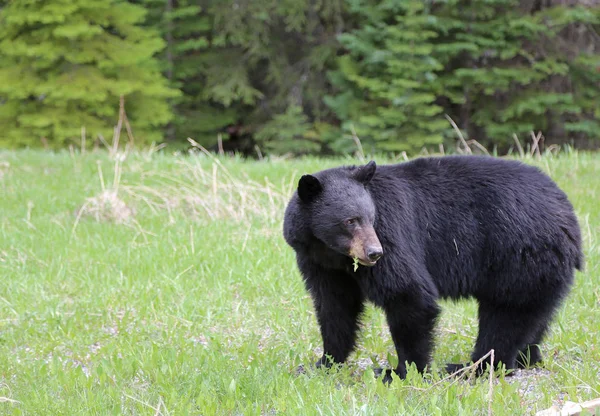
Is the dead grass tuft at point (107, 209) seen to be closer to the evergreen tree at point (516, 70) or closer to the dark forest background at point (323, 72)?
the dark forest background at point (323, 72)

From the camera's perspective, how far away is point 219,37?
19.3 m

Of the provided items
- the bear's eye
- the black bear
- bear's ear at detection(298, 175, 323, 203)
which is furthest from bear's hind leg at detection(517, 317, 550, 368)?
bear's ear at detection(298, 175, 323, 203)

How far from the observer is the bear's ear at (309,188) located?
361 cm

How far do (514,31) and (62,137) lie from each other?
10931 millimetres

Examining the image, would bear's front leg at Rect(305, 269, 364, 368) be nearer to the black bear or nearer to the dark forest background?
the black bear

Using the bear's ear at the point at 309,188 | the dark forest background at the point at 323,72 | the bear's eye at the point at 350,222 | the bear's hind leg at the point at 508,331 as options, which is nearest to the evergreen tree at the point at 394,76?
the dark forest background at the point at 323,72

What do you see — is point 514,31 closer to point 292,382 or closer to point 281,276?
point 281,276

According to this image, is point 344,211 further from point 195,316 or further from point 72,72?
point 72,72

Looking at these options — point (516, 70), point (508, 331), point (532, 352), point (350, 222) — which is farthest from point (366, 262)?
point (516, 70)

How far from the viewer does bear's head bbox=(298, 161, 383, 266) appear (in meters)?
3.49

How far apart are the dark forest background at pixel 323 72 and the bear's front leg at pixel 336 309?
12.4m

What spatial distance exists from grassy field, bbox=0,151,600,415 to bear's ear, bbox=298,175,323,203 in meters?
0.91

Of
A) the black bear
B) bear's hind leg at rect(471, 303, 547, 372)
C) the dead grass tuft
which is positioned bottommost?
the dead grass tuft

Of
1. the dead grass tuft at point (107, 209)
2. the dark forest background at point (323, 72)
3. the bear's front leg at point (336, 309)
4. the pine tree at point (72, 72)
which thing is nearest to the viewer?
the bear's front leg at point (336, 309)
